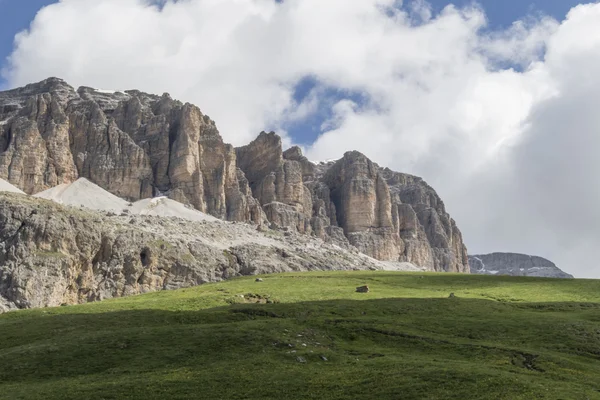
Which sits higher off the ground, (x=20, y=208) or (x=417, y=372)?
(x=20, y=208)

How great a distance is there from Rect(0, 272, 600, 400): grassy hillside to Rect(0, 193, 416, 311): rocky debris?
7803cm

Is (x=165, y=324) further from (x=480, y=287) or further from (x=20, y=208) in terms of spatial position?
(x=20, y=208)

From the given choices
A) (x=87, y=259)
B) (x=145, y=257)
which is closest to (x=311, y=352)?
(x=87, y=259)

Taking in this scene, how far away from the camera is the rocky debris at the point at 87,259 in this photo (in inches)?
5709

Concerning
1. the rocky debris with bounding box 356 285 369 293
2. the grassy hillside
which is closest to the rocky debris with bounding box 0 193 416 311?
the grassy hillside

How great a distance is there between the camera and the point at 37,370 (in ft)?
140

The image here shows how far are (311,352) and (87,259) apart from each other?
129 m

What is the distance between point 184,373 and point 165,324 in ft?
64.0

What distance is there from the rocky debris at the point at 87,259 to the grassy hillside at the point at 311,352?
256 ft

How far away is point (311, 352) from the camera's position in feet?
150

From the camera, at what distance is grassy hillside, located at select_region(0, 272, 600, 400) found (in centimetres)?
3619

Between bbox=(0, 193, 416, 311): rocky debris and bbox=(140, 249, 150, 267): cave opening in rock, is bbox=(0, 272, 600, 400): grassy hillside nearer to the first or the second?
bbox=(0, 193, 416, 311): rocky debris

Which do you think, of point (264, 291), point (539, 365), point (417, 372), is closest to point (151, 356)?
point (417, 372)

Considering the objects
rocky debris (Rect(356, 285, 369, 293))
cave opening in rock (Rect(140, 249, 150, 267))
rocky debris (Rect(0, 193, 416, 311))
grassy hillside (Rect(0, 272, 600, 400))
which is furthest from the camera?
cave opening in rock (Rect(140, 249, 150, 267))
